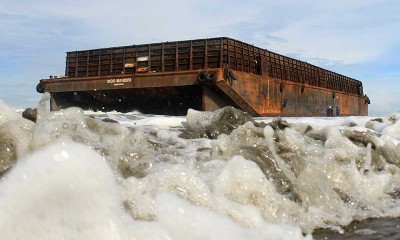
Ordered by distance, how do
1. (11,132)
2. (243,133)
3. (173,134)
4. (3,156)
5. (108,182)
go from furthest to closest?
(173,134) < (243,133) < (11,132) < (3,156) < (108,182)

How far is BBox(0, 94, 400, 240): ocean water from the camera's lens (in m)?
2.24

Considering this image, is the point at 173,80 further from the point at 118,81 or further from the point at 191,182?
the point at 191,182

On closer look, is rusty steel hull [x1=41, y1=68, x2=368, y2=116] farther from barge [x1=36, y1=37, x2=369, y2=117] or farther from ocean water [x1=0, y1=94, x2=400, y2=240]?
ocean water [x1=0, y1=94, x2=400, y2=240]

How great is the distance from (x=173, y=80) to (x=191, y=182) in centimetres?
1241

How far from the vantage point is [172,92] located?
15758mm

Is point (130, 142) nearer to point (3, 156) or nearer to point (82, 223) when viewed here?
point (3, 156)

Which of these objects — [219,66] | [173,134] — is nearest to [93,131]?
[173,134]

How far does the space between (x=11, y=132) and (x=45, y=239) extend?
4.92 feet

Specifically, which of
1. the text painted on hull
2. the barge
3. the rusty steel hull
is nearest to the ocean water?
the rusty steel hull

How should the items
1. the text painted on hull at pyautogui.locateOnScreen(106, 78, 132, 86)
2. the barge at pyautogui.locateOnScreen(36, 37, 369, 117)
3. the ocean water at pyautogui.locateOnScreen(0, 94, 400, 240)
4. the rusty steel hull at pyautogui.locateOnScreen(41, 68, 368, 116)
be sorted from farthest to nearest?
1. the text painted on hull at pyautogui.locateOnScreen(106, 78, 132, 86)
2. the barge at pyautogui.locateOnScreen(36, 37, 369, 117)
3. the rusty steel hull at pyautogui.locateOnScreen(41, 68, 368, 116)
4. the ocean water at pyautogui.locateOnScreen(0, 94, 400, 240)

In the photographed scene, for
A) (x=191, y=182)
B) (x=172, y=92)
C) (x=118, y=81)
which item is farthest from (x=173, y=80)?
(x=191, y=182)

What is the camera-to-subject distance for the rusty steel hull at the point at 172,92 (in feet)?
49.9

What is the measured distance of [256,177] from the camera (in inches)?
141

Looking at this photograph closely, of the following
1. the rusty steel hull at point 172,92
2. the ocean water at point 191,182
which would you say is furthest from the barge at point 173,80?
the ocean water at point 191,182
